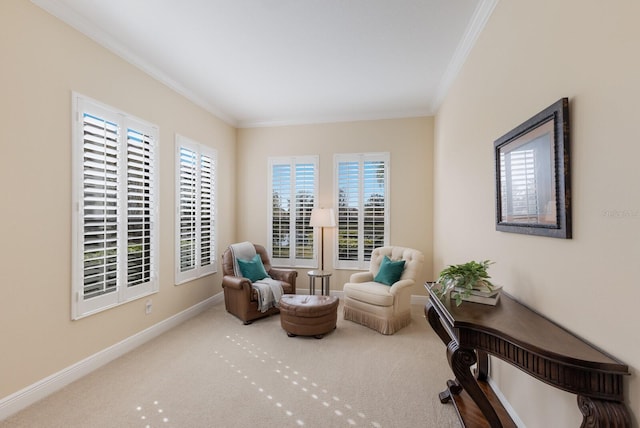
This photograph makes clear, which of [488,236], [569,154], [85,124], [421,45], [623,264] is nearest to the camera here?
[623,264]

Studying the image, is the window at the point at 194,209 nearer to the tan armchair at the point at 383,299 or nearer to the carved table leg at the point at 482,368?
the tan armchair at the point at 383,299

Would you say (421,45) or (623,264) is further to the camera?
(421,45)

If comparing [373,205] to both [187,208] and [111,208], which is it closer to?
[187,208]

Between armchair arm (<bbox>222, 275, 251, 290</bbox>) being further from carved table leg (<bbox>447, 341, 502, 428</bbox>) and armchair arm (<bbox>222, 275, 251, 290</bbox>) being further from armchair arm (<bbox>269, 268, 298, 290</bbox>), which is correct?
carved table leg (<bbox>447, 341, 502, 428</bbox>)

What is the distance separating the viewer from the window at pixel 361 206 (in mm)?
4816

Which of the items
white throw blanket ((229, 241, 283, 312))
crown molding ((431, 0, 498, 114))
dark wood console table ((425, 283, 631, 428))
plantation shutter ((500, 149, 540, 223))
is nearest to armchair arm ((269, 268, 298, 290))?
white throw blanket ((229, 241, 283, 312))

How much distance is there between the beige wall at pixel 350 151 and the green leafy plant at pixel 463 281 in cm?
280

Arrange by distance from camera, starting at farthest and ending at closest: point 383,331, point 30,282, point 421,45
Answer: point 383,331
point 421,45
point 30,282

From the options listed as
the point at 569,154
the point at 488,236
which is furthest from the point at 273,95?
the point at 569,154

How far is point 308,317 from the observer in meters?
3.31

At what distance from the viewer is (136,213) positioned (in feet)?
10.4

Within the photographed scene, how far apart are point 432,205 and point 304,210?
210 cm

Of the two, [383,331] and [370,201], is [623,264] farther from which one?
[370,201]

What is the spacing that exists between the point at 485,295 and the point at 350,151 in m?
3.52
